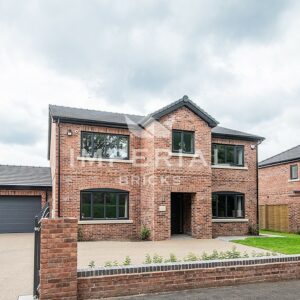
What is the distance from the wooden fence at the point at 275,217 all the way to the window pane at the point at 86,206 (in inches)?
544

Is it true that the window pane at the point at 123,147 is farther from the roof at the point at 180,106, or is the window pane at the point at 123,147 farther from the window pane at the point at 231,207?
the window pane at the point at 231,207

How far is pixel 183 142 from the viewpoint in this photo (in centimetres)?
1736

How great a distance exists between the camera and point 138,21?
11727 millimetres

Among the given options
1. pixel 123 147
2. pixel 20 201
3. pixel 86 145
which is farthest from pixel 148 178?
pixel 20 201

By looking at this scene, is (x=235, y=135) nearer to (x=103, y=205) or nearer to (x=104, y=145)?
(x=104, y=145)

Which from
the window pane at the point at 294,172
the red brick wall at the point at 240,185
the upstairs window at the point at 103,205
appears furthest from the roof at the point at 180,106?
the window pane at the point at 294,172

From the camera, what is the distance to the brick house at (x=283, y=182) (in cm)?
2291

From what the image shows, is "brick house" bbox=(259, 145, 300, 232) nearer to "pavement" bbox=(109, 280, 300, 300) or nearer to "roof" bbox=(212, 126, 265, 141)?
"roof" bbox=(212, 126, 265, 141)

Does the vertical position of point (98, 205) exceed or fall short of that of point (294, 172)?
it falls short

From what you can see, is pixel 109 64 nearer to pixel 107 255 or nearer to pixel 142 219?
pixel 142 219

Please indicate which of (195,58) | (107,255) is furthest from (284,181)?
(107,255)

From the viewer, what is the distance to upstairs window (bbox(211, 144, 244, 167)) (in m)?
19.6

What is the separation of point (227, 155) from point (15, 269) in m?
13.5

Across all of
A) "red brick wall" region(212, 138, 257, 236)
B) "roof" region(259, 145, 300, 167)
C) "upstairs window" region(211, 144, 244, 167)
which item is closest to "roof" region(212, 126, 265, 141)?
"red brick wall" region(212, 138, 257, 236)
